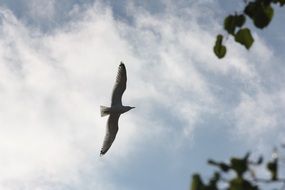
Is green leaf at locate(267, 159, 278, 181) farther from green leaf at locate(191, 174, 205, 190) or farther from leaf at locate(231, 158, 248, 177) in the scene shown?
green leaf at locate(191, 174, 205, 190)

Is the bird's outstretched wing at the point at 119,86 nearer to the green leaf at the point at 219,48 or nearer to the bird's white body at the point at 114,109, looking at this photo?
the bird's white body at the point at 114,109

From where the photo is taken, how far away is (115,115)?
31156 millimetres

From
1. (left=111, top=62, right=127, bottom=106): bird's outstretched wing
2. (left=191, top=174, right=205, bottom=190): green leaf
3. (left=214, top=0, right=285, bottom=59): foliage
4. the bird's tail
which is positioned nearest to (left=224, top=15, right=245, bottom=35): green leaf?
(left=214, top=0, right=285, bottom=59): foliage

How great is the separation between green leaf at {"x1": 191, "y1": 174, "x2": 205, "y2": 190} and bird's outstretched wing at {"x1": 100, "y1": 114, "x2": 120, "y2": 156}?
28.9m

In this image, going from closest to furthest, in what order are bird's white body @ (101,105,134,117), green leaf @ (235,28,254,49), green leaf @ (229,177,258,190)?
green leaf @ (229,177,258,190)
green leaf @ (235,28,254,49)
bird's white body @ (101,105,134,117)

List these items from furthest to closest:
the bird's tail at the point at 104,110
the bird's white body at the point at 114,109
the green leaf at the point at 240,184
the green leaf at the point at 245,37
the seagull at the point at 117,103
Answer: the seagull at the point at 117,103
the bird's white body at the point at 114,109
the bird's tail at the point at 104,110
the green leaf at the point at 245,37
the green leaf at the point at 240,184

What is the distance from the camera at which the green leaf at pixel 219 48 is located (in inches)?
164

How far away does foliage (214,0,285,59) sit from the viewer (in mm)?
3803

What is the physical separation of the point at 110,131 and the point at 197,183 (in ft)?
97.9

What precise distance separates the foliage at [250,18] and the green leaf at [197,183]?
1.94 meters

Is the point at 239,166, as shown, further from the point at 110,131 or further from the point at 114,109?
the point at 110,131

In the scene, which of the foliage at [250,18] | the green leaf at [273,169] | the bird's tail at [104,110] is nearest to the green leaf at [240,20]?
the foliage at [250,18]

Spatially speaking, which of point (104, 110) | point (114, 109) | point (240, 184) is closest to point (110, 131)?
point (114, 109)

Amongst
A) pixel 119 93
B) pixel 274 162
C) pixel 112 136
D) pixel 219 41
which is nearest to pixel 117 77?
pixel 119 93
